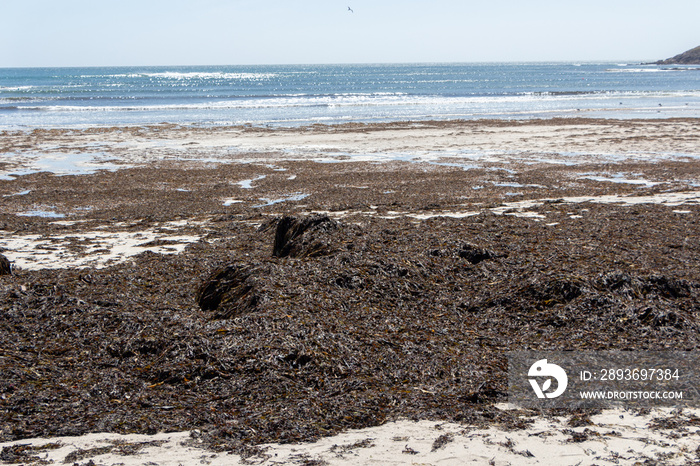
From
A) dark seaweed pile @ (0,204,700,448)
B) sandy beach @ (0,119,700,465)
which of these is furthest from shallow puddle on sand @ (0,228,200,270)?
dark seaweed pile @ (0,204,700,448)

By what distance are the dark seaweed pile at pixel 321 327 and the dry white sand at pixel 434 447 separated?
0.51ft

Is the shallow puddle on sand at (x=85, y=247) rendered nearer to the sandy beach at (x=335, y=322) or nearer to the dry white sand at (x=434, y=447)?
the sandy beach at (x=335, y=322)

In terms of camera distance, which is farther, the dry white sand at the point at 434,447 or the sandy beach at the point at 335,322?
the sandy beach at the point at 335,322

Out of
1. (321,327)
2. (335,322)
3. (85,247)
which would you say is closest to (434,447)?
(321,327)

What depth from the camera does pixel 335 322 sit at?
6152 millimetres

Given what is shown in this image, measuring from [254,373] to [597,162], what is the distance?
18.3 meters

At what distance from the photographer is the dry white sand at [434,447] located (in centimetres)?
386

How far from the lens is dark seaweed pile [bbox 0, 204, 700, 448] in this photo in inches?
182

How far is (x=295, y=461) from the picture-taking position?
3.89 m

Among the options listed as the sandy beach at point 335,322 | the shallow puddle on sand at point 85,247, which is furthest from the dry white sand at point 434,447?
the shallow puddle on sand at point 85,247

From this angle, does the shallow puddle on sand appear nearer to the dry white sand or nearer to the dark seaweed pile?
the dark seaweed pile

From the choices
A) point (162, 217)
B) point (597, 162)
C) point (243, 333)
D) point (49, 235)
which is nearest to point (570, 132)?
point (597, 162)

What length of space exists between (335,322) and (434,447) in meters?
2.32

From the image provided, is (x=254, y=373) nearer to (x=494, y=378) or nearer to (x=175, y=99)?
(x=494, y=378)
